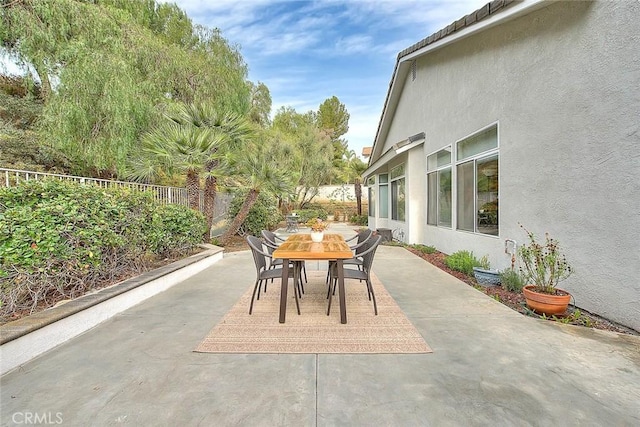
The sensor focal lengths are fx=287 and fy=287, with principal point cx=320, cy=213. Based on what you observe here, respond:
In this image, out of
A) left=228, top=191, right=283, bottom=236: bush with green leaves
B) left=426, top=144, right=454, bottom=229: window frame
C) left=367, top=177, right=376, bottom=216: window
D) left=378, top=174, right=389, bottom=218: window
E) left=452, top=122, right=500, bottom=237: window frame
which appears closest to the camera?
left=452, top=122, right=500, bottom=237: window frame

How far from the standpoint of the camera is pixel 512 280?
4477 millimetres

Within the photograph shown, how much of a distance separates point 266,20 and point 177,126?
16.1 ft

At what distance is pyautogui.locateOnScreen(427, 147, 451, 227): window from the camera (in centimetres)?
705

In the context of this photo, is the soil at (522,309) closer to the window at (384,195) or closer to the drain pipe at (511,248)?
the drain pipe at (511,248)

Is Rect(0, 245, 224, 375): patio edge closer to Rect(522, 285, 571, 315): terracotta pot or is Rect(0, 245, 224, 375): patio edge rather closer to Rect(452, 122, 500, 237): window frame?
Rect(522, 285, 571, 315): terracotta pot

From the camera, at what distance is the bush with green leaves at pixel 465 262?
5426 millimetres

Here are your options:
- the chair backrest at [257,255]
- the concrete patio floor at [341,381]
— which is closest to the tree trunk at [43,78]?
the concrete patio floor at [341,381]

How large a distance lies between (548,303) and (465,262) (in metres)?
2.11

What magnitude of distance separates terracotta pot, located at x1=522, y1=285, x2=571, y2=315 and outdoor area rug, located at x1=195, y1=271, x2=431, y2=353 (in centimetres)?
165

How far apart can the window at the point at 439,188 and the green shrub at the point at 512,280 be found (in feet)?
8.15

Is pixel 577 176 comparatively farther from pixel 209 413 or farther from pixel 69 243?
pixel 69 243
